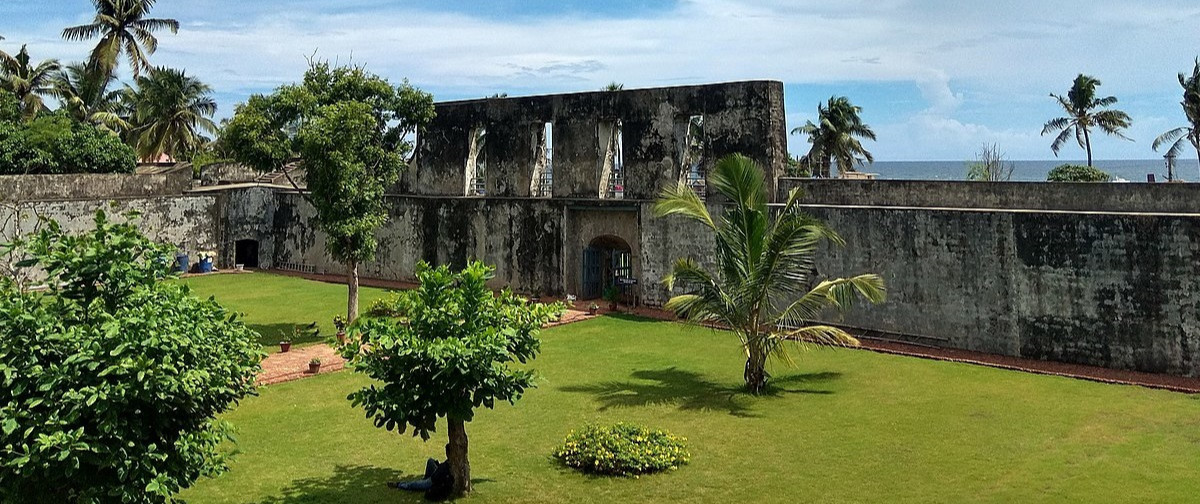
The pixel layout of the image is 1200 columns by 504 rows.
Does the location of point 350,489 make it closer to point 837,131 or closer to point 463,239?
point 463,239

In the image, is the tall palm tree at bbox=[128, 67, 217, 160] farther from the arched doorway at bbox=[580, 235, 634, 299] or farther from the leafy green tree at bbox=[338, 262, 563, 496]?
the leafy green tree at bbox=[338, 262, 563, 496]

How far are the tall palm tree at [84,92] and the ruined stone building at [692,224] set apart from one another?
10404 mm

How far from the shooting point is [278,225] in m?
27.7

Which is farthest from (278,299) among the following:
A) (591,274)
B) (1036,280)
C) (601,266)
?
(1036,280)

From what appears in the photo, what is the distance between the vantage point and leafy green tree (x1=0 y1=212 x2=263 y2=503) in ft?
17.9

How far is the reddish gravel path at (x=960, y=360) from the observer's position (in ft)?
42.6

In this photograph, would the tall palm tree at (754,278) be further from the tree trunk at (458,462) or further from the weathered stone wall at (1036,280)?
the tree trunk at (458,462)

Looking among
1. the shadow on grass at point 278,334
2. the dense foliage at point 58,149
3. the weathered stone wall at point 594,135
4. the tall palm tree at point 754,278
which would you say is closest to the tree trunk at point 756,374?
the tall palm tree at point 754,278

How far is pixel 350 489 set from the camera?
8484 millimetres

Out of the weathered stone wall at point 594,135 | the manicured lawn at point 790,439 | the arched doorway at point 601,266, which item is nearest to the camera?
the manicured lawn at point 790,439

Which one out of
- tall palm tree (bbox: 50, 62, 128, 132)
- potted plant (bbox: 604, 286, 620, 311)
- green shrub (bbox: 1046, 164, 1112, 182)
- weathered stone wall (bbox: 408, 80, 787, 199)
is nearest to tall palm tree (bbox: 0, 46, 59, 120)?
tall palm tree (bbox: 50, 62, 128, 132)

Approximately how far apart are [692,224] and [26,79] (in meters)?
28.5

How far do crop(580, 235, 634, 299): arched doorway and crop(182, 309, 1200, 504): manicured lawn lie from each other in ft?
23.1

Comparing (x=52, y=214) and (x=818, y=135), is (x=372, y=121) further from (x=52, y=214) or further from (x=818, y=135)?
(x=818, y=135)
